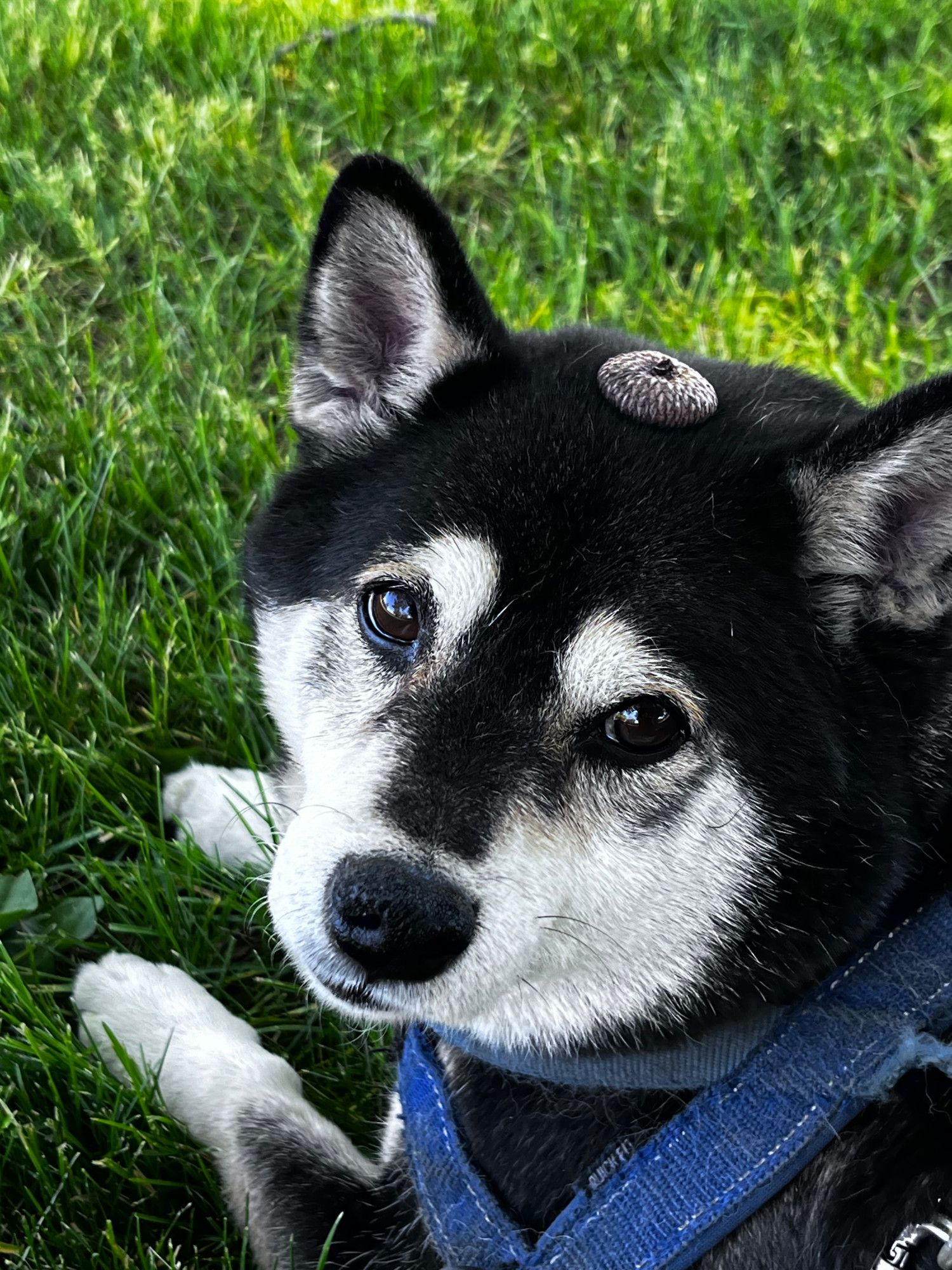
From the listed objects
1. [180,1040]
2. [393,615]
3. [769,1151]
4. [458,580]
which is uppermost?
[458,580]

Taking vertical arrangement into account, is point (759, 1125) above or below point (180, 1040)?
above

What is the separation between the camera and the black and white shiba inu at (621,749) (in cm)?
173

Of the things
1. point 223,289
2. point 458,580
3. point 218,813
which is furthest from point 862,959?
Answer: point 223,289

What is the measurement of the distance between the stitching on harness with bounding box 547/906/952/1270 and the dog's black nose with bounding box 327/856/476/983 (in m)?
0.45

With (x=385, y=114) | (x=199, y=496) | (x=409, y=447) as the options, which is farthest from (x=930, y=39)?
(x=409, y=447)

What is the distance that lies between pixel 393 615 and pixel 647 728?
0.46m

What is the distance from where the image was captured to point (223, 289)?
13.0 ft

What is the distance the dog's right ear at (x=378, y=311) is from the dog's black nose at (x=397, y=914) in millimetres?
881

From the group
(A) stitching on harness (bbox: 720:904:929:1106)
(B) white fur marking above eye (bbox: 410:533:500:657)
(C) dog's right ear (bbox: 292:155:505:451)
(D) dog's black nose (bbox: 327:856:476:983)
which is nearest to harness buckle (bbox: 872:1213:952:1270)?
(A) stitching on harness (bbox: 720:904:929:1106)

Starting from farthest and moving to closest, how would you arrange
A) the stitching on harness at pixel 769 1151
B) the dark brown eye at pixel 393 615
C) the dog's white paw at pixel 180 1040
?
the dog's white paw at pixel 180 1040
the dark brown eye at pixel 393 615
the stitching on harness at pixel 769 1151

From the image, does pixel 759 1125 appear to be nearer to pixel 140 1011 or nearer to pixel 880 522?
pixel 880 522

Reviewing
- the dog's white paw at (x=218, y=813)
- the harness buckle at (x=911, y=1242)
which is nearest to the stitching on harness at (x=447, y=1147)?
the harness buckle at (x=911, y=1242)

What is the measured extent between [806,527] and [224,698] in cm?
162

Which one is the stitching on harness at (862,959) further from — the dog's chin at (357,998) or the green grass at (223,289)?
the green grass at (223,289)
